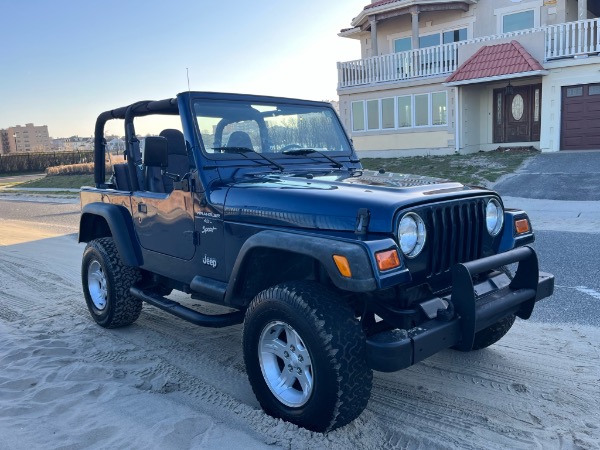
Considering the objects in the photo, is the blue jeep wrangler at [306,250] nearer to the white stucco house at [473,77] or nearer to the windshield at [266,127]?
the windshield at [266,127]

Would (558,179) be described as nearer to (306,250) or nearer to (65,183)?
(306,250)

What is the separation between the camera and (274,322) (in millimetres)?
3131

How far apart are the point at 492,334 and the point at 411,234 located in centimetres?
161

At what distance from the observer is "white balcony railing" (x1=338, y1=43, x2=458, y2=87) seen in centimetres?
2091

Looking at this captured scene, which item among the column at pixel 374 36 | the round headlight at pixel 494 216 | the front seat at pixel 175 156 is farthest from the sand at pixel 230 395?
the column at pixel 374 36

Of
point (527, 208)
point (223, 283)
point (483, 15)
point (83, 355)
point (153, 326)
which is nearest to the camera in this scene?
A: point (223, 283)

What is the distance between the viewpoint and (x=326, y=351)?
279 cm

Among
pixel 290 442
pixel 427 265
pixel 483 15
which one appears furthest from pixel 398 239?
pixel 483 15

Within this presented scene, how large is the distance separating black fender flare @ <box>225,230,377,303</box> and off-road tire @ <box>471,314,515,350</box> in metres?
1.77

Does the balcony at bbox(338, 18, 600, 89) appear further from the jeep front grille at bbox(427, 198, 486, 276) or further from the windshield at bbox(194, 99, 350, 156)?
the jeep front grille at bbox(427, 198, 486, 276)

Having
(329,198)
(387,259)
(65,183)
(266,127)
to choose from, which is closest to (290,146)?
(266,127)

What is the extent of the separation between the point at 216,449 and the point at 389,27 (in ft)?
78.0

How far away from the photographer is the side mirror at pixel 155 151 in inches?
154

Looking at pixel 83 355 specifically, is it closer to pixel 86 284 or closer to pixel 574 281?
pixel 86 284
